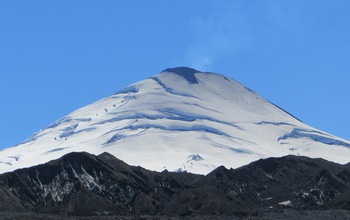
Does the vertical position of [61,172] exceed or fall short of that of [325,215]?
it exceeds it

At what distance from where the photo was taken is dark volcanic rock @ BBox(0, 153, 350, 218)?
386 ft

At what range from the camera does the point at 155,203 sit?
12631cm

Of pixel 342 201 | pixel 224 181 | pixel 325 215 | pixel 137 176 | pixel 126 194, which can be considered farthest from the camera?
pixel 224 181

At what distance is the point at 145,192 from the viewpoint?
131 metres

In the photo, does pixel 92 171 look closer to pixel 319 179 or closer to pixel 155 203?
pixel 155 203

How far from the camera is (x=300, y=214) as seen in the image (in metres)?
108

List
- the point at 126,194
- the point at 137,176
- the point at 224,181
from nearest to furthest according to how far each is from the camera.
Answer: the point at 126,194
the point at 137,176
the point at 224,181

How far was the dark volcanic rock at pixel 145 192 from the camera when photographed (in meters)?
118

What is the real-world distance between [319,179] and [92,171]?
34245 millimetres


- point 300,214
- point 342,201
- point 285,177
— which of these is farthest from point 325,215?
point 285,177

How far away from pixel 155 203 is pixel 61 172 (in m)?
13.7

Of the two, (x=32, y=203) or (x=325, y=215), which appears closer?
(x=325, y=215)

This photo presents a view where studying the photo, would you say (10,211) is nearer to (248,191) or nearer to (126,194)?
(126,194)

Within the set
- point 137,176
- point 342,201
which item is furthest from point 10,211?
point 342,201
